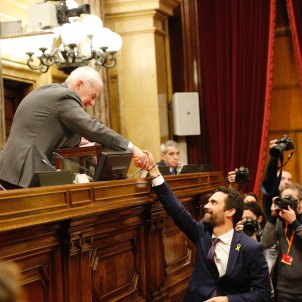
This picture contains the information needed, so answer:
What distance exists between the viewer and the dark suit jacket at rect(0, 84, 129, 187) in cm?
291

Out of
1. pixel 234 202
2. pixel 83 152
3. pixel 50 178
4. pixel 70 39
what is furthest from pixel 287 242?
pixel 70 39

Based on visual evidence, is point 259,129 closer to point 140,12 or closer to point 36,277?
point 140,12

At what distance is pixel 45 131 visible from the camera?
297 cm

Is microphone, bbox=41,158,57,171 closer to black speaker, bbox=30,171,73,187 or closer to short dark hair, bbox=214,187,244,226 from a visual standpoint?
black speaker, bbox=30,171,73,187

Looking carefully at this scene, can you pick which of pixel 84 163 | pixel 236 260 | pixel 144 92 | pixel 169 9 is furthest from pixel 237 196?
Answer: pixel 169 9

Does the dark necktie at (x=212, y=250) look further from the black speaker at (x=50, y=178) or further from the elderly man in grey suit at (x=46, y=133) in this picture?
the black speaker at (x=50, y=178)

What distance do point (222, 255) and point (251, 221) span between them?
2.85ft

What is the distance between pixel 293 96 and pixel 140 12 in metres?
1.95

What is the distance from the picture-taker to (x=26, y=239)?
81.4 inches

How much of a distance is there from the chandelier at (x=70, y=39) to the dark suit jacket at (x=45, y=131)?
2.01 meters

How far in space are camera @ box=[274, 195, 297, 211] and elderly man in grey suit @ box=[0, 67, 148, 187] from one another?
1010 millimetres

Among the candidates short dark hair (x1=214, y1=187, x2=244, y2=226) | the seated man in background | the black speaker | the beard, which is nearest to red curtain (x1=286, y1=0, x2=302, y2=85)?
the seated man in background

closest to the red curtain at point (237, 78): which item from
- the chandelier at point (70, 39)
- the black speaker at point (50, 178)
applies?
the chandelier at point (70, 39)

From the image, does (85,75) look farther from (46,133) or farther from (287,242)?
(287,242)
